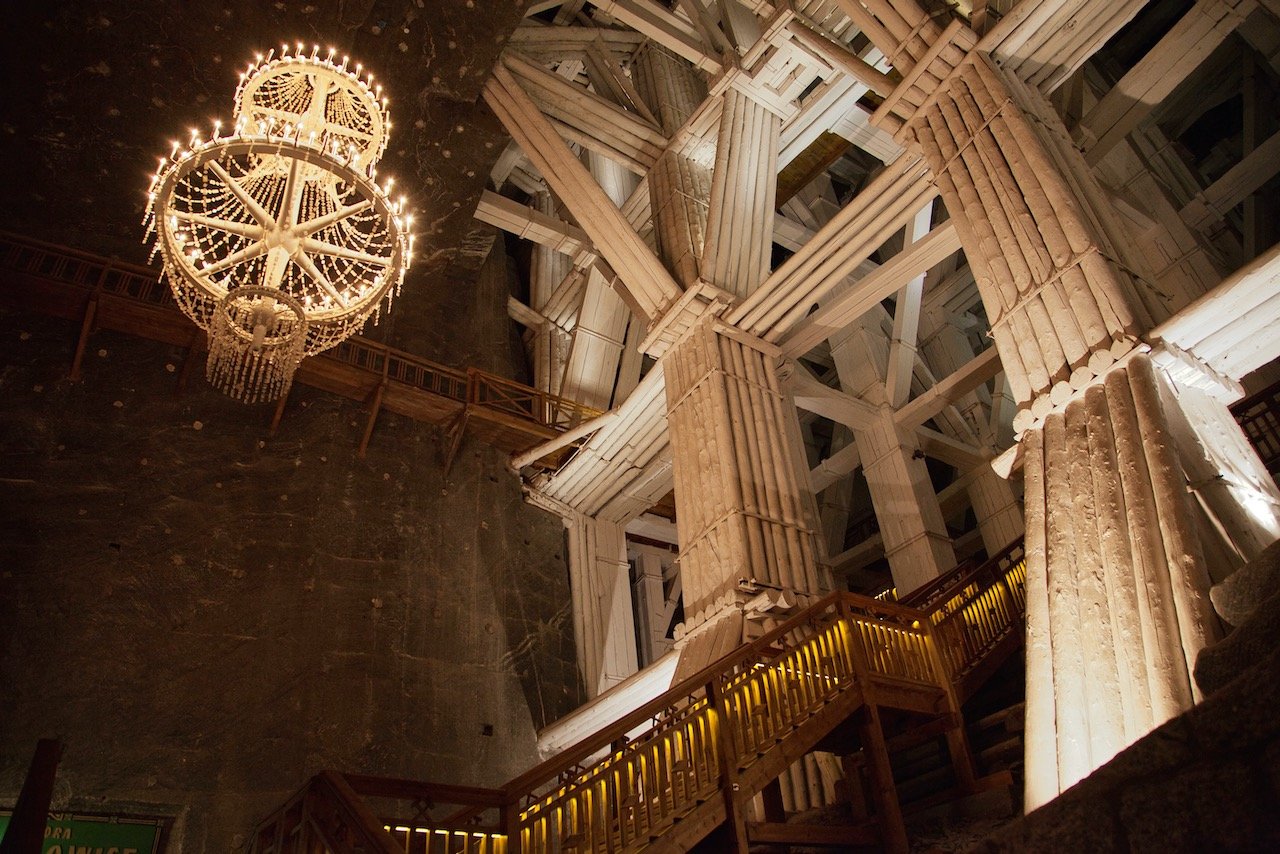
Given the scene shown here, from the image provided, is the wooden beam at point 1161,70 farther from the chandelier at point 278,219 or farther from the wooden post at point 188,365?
the wooden post at point 188,365

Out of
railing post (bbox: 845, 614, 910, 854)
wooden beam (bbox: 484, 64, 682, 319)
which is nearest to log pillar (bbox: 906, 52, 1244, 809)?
railing post (bbox: 845, 614, 910, 854)

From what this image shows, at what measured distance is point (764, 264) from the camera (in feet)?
37.8

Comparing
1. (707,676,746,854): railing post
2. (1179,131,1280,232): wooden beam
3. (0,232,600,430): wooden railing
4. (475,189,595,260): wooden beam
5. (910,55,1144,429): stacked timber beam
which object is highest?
(475,189,595,260): wooden beam

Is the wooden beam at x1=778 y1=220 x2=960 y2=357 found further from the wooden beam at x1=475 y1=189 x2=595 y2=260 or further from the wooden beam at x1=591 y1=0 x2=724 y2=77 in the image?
the wooden beam at x1=475 y1=189 x2=595 y2=260

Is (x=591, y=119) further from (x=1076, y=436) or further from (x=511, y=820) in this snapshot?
(x=511, y=820)

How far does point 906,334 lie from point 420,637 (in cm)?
835

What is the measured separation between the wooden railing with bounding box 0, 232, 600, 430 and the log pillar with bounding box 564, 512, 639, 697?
6.00 feet

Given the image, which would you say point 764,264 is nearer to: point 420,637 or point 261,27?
point 420,637

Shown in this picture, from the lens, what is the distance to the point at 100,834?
830 cm

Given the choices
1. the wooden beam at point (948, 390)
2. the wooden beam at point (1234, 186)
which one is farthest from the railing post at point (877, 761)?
the wooden beam at point (1234, 186)

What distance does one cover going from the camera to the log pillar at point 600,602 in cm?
1309

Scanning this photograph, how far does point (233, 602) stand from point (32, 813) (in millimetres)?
7253

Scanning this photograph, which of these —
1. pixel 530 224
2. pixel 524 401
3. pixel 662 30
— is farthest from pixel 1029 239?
pixel 524 401

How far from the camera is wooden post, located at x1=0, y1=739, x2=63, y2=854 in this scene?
3410 millimetres
